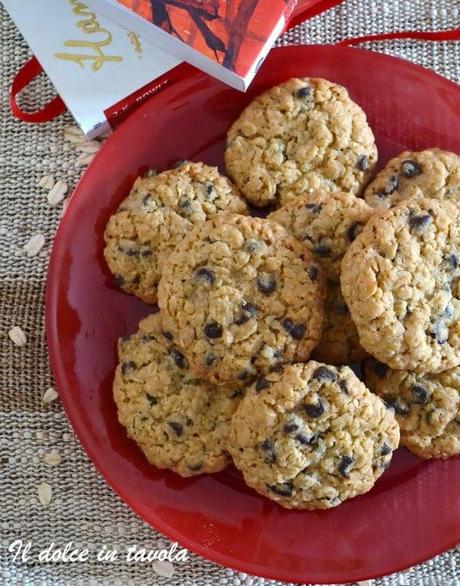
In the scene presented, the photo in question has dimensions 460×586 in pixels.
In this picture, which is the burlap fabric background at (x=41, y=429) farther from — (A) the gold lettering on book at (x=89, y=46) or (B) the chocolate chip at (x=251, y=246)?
(B) the chocolate chip at (x=251, y=246)

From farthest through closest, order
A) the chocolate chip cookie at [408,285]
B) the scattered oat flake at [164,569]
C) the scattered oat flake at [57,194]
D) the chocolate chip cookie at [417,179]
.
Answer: the scattered oat flake at [57,194], the scattered oat flake at [164,569], the chocolate chip cookie at [417,179], the chocolate chip cookie at [408,285]

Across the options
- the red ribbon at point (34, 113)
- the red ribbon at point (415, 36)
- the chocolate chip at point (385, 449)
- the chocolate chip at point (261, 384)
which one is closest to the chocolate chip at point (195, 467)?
the chocolate chip at point (261, 384)

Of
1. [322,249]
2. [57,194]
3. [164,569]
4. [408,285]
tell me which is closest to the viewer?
[408,285]

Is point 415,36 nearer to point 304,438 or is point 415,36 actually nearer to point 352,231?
point 352,231

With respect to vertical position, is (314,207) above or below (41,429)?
above

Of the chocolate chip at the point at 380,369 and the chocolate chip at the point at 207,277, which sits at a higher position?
the chocolate chip at the point at 207,277

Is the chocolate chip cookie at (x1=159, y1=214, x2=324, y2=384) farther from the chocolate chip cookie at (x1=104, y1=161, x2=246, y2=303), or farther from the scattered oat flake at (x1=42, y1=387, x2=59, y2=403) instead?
the scattered oat flake at (x1=42, y1=387, x2=59, y2=403)

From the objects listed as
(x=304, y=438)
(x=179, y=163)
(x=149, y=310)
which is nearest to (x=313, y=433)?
(x=304, y=438)
